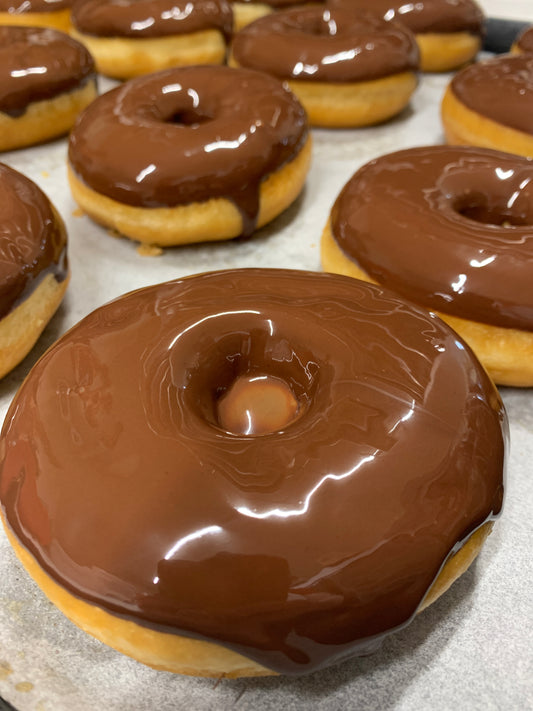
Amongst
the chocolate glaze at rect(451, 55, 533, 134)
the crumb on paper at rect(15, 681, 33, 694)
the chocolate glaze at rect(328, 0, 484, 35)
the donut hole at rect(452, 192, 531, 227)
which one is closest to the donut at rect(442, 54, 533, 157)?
the chocolate glaze at rect(451, 55, 533, 134)

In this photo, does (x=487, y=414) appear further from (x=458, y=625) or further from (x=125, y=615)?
(x=125, y=615)

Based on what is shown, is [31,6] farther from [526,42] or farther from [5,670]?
[5,670]

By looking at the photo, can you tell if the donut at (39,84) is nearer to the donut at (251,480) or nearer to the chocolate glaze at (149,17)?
the chocolate glaze at (149,17)

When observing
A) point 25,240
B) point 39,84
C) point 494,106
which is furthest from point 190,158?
point 494,106

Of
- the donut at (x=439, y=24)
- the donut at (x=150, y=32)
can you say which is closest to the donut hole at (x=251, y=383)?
the donut at (x=150, y=32)

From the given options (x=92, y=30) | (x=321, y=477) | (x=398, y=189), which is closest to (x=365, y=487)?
(x=321, y=477)

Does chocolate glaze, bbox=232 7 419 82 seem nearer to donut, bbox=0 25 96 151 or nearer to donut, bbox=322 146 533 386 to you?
donut, bbox=0 25 96 151
